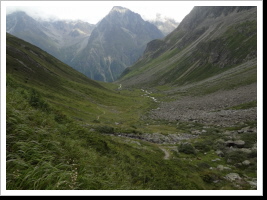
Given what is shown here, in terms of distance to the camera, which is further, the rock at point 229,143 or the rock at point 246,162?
the rock at point 229,143

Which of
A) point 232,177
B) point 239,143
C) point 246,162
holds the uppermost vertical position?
point 239,143

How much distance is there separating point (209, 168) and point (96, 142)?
1497cm

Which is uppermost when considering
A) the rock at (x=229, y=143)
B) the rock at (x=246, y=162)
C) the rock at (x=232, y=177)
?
the rock at (x=229, y=143)

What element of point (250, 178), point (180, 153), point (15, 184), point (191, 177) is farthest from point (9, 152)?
point (180, 153)

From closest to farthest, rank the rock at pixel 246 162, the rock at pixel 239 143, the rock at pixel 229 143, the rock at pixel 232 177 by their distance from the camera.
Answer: the rock at pixel 232 177 < the rock at pixel 246 162 < the rock at pixel 239 143 < the rock at pixel 229 143

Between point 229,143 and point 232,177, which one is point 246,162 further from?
point 229,143

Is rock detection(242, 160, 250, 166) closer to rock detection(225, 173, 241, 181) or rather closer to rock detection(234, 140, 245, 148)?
rock detection(225, 173, 241, 181)

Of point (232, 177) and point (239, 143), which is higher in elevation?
point (239, 143)

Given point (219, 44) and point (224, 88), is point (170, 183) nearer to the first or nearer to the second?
point (224, 88)

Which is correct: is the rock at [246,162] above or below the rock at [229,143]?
below

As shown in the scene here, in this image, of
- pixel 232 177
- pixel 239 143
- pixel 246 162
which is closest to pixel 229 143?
pixel 239 143

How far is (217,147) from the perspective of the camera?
3017 cm

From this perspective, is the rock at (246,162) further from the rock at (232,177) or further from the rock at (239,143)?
the rock at (239,143)

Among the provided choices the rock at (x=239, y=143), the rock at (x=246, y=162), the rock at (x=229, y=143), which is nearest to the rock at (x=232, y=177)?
the rock at (x=246, y=162)
